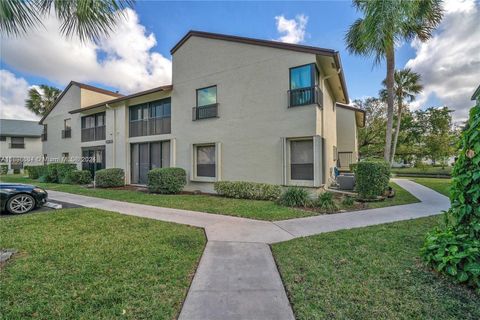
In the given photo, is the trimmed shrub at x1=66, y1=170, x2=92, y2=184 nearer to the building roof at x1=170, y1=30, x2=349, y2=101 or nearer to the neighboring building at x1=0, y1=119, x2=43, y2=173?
the building roof at x1=170, y1=30, x2=349, y2=101

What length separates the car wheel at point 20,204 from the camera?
729 cm

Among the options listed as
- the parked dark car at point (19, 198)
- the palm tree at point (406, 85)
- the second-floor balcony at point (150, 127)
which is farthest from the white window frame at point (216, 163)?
the palm tree at point (406, 85)

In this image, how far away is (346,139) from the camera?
60.5ft

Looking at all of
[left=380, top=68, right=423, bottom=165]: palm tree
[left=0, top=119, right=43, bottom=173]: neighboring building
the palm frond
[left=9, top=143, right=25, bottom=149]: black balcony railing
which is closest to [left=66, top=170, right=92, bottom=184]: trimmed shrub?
the palm frond

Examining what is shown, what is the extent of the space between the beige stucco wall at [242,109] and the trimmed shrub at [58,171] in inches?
369

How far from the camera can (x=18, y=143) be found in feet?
102

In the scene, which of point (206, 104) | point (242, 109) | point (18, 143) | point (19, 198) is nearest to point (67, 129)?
point (19, 198)

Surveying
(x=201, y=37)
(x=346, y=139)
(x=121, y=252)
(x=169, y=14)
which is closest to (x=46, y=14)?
(x=121, y=252)

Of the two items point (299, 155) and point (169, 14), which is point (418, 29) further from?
point (169, 14)

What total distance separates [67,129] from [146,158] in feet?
36.8

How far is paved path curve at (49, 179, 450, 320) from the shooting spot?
2619 mm

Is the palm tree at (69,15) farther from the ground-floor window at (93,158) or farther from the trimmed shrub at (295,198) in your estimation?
the ground-floor window at (93,158)

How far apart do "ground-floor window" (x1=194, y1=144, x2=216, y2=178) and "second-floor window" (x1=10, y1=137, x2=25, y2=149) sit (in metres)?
33.7

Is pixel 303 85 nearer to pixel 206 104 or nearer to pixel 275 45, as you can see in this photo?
pixel 275 45
